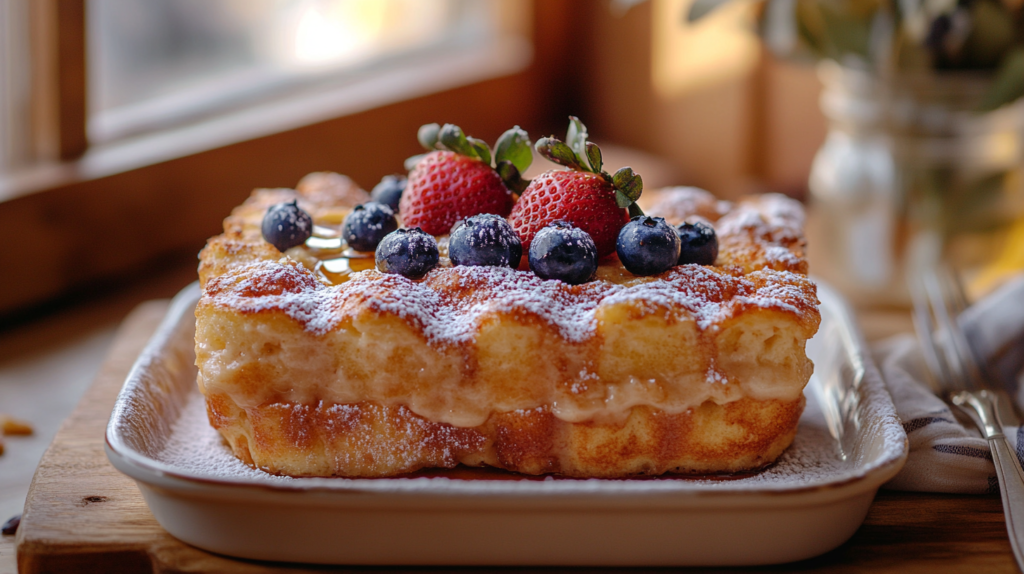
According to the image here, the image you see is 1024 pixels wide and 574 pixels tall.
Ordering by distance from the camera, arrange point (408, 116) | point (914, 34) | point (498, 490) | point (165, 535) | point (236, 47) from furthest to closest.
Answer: point (408, 116) → point (236, 47) → point (914, 34) → point (165, 535) → point (498, 490)

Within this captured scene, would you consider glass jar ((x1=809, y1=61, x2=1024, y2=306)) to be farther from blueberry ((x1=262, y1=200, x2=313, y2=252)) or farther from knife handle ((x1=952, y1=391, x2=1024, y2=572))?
blueberry ((x1=262, y1=200, x2=313, y2=252))

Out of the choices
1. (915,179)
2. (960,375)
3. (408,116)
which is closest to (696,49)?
(408,116)

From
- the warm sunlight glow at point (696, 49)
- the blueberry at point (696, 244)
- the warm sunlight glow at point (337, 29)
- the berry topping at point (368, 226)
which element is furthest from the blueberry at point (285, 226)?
the warm sunlight glow at point (696, 49)

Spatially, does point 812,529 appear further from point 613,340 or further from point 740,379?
point 613,340

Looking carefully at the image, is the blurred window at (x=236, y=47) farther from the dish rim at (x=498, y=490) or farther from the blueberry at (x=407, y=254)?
the dish rim at (x=498, y=490)

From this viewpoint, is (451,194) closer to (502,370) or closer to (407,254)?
(407,254)
